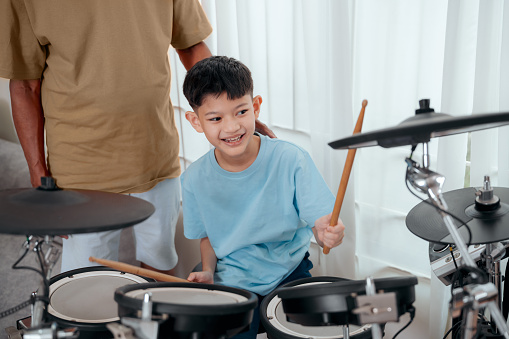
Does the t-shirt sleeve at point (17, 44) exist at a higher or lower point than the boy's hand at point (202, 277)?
higher

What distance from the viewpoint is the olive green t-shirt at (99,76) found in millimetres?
1502

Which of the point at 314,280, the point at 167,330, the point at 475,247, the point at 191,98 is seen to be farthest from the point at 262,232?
the point at 167,330

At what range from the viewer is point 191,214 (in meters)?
1.57

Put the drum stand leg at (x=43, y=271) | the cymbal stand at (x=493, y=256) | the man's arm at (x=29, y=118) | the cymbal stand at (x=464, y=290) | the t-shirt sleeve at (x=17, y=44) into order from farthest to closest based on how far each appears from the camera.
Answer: the man's arm at (x=29, y=118) → the t-shirt sleeve at (x=17, y=44) → the cymbal stand at (x=493, y=256) → the drum stand leg at (x=43, y=271) → the cymbal stand at (x=464, y=290)

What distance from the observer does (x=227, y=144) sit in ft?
4.59

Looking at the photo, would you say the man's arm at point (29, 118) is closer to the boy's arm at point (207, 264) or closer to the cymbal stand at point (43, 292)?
the boy's arm at point (207, 264)

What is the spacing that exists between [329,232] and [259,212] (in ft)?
0.99

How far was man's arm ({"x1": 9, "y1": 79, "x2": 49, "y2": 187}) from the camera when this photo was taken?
159 cm

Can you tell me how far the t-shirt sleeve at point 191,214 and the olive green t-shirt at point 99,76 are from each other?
0.59 feet

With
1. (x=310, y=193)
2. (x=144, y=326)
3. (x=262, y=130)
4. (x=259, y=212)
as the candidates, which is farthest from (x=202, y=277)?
(x=144, y=326)

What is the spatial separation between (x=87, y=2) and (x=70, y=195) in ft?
2.28

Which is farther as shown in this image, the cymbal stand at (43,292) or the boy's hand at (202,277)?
the boy's hand at (202,277)

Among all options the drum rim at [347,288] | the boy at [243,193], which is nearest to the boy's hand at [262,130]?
the boy at [243,193]

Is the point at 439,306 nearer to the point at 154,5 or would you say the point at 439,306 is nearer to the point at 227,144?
the point at 227,144
